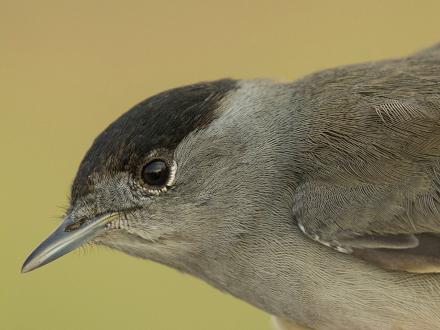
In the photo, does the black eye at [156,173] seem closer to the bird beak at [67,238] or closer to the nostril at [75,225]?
the bird beak at [67,238]

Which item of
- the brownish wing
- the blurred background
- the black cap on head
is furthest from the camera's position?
the blurred background

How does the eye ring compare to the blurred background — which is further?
the blurred background

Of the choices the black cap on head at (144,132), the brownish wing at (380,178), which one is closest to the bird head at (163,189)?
the black cap on head at (144,132)

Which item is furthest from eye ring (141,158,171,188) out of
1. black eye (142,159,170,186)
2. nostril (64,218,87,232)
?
nostril (64,218,87,232)

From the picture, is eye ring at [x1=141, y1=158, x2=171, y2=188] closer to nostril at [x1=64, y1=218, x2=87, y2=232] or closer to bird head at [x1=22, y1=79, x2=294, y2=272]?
bird head at [x1=22, y1=79, x2=294, y2=272]

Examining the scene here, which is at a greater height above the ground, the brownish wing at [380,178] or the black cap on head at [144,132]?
the black cap on head at [144,132]

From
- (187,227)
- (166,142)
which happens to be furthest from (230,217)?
(166,142)

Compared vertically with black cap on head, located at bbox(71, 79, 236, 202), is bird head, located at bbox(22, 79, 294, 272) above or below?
below

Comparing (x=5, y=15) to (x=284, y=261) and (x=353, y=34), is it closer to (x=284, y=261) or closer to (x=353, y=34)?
(x=353, y=34)
